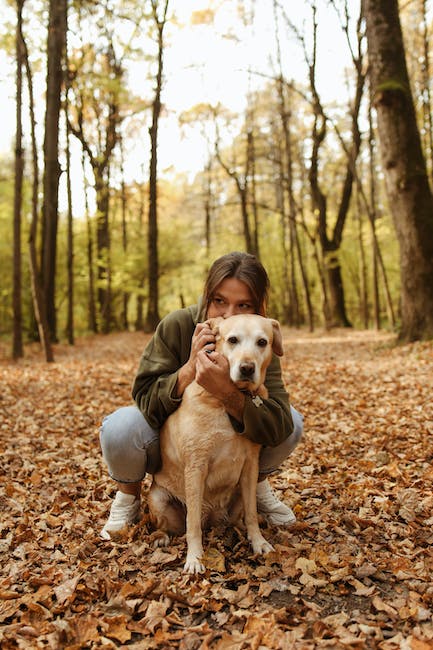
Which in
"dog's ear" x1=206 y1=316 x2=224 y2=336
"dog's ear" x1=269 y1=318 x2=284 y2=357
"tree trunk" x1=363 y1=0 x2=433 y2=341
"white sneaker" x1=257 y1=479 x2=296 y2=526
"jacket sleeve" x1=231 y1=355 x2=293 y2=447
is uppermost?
"tree trunk" x1=363 y1=0 x2=433 y2=341

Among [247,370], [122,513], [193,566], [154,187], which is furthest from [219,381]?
[154,187]

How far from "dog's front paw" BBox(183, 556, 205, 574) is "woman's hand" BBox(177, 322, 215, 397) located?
912mm

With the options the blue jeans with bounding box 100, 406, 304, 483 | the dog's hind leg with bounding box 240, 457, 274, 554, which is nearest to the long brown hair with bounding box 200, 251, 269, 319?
the blue jeans with bounding box 100, 406, 304, 483

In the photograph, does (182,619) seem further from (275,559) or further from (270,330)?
(270,330)

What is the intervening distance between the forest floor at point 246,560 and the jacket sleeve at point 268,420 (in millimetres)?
697

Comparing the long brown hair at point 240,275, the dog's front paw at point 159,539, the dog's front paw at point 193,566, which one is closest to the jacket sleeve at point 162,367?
the long brown hair at point 240,275

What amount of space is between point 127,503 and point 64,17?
14.0 meters

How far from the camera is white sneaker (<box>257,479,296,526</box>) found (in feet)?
11.1

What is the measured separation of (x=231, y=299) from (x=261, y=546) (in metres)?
1.49

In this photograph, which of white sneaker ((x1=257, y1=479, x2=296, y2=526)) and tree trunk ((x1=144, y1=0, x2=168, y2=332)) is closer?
white sneaker ((x1=257, y1=479, x2=296, y2=526))

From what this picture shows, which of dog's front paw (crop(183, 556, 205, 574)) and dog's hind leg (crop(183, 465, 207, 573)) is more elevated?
dog's hind leg (crop(183, 465, 207, 573))

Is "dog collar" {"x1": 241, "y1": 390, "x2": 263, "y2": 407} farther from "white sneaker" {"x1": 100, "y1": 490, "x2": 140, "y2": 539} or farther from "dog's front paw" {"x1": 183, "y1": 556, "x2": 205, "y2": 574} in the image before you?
"white sneaker" {"x1": 100, "y1": 490, "x2": 140, "y2": 539}

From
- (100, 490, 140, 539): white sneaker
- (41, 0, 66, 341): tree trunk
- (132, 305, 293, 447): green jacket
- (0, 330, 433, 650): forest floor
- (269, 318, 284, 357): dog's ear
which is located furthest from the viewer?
(41, 0, 66, 341): tree trunk

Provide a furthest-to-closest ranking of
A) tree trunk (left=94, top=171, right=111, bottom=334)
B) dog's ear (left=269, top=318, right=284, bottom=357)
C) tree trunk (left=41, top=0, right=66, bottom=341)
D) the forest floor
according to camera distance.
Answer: tree trunk (left=94, top=171, right=111, bottom=334) < tree trunk (left=41, top=0, right=66, bottom=341) < dog's ear (left=269, top=318, right=284, bottom=357) < the forest floor
